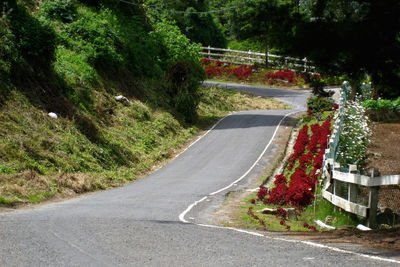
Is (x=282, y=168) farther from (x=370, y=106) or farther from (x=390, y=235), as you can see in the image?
(x=390, y=235)

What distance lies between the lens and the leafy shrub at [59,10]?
32969 millimetres

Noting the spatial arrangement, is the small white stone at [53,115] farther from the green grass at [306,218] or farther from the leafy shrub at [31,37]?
the green grass at [306,218]

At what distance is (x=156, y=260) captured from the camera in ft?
23.9

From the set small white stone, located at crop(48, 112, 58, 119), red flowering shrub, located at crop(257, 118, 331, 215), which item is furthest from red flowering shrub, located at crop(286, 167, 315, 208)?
small white stone, located at crop(48, 112, 58, 119)

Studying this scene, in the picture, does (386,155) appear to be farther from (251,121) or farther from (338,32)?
(251,121)

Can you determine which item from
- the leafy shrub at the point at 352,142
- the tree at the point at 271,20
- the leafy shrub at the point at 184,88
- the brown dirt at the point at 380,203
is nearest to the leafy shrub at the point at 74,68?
the leafy shrub at the point at 184,88

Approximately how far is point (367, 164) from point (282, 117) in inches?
722

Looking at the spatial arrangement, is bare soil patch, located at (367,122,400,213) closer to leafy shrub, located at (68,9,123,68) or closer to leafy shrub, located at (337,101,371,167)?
leafy shrub, located at (337,101,371,167)

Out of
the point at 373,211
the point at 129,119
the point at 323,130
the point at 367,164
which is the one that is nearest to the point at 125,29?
the point at 129,119

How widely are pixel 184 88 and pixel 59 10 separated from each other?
30.4ft

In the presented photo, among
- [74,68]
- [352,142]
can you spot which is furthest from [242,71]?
[352,142]

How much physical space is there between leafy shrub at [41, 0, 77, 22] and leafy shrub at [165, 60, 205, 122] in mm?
7220

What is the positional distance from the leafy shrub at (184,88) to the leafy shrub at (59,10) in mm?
7220

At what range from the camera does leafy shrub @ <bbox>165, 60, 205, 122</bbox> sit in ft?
113
